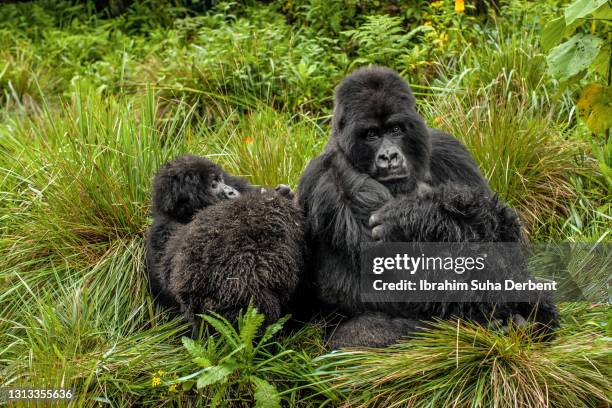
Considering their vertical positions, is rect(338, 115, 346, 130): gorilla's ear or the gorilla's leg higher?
rect(338, 115, 346, 130): gorilla's ear

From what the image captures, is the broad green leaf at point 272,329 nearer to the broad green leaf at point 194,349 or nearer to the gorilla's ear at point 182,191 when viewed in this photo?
the broad green leaf at point 194,349

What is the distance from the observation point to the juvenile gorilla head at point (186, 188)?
463cm

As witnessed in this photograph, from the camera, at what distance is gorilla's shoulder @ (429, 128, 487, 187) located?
445 cm

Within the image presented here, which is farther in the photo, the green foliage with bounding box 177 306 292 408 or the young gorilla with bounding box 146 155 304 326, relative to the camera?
the young gorilla with bounding box 146 155 304 326

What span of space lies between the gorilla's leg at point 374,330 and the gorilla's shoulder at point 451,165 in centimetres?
77

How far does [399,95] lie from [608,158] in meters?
1.83

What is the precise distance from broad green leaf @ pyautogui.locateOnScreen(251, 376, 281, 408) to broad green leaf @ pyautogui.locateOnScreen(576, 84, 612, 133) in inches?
84.0

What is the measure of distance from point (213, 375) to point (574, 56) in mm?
2293

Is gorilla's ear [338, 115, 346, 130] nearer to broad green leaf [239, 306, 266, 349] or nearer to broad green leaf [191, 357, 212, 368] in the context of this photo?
broad green leaf [239, 306, 266, 349]

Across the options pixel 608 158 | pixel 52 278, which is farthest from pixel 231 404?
pixel 608 158

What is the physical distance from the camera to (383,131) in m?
4.29

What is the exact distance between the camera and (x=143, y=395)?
410 centimetres

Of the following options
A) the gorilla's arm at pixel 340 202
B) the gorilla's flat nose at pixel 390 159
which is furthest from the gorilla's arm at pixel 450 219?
the gorilla's flat nose at pixel 390 159

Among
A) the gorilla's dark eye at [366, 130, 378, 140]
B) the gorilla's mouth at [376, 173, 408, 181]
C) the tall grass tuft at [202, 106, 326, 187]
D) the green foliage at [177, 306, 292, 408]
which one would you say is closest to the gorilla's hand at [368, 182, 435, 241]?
the gorilla's mouth at [376, 173, 408, 181]
